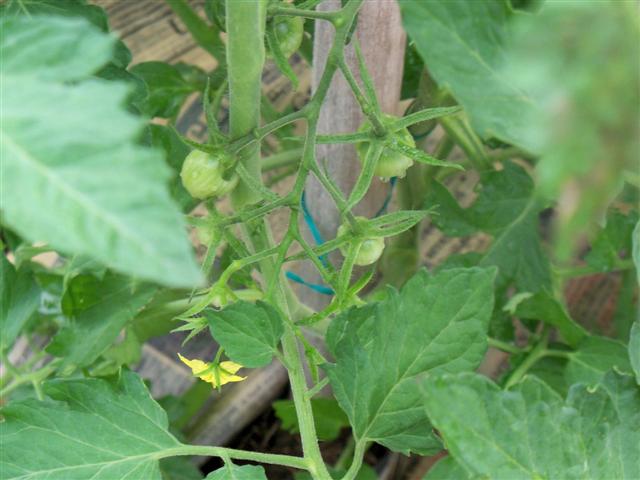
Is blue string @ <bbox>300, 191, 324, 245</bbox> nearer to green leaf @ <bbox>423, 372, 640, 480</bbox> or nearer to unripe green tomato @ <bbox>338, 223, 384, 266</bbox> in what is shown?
unripe green tomato @ <bbox>338, 223, 384, 266</bbox>

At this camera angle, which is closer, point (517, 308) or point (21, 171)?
point (21, 171)

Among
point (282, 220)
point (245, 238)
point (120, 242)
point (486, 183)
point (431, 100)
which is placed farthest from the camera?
point (282, 220)

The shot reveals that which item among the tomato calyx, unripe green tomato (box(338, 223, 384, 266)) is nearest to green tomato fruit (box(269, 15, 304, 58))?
the tomato calyx

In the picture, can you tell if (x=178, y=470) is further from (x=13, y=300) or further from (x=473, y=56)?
(x=473, y=56)

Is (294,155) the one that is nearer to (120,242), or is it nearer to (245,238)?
(245,238)

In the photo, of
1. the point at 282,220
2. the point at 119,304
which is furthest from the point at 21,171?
the point at 282,220

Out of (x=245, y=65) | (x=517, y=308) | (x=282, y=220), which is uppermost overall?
(x=245, y=65)
